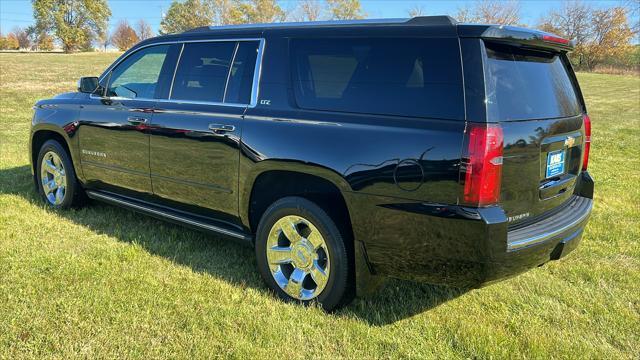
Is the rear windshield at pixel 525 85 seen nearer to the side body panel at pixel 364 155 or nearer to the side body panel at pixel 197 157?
the side body panel at pixel 364 155

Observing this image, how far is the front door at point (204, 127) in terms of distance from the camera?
368cm

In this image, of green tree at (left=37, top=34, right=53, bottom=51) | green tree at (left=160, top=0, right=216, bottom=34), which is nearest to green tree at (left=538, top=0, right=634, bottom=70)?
green tree at (left=160, top=0, right=216, bottom=34)

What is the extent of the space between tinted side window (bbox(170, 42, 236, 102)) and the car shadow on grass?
1.28m

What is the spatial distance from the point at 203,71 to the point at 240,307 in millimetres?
1862

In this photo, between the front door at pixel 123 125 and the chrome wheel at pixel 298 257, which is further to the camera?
the front door at pixel 123 125

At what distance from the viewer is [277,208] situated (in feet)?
11.2

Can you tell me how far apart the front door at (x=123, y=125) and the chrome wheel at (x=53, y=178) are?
1.68 feet

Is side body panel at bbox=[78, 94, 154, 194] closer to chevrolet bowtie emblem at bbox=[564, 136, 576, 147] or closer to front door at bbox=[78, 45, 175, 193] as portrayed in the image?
front door at bbox=[78, 45, 175, 193]

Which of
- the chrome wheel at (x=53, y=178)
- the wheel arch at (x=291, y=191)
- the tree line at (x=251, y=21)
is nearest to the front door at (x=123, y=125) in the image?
the chrome wheel at (x=53, y=178)

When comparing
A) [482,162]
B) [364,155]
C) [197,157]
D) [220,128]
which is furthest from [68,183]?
[482,162]

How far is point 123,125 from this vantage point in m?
A: 4.48

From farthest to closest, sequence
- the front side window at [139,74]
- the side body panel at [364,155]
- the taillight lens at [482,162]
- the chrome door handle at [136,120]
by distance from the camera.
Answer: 1. the front side window at [139,74]
2. the chrome door handle at [136,120]
3. the side body panel at [364,155]
4. the taillight lens at [482,162]

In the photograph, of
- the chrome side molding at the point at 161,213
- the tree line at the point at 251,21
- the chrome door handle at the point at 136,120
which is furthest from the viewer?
the tree line at the point at 251,21

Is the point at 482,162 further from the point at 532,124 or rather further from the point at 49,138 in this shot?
the point at 49,138
